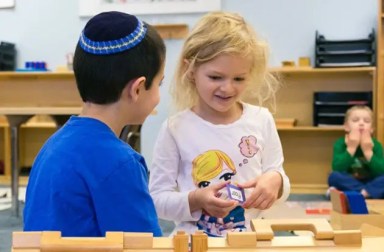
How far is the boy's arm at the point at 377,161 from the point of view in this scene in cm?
339

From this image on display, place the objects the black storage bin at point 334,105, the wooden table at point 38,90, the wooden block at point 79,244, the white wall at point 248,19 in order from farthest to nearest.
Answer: the wooden table at point 38,90 < the white wall at point 248,19 < the black storage bin at point 334,105 < the wooden block at point 79,244

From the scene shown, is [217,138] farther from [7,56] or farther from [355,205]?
[7,56]

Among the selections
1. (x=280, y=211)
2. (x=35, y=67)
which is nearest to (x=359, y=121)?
(x=280, y=211)

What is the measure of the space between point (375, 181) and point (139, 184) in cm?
285

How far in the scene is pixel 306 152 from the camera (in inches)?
167

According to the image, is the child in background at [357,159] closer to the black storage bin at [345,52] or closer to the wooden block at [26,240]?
the black storage bin at [345,52]

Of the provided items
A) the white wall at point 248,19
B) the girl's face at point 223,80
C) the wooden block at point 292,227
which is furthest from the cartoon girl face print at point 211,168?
the white wall at point 248,19

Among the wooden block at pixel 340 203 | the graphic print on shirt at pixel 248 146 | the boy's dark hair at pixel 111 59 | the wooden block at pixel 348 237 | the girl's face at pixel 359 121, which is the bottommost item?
the wooden block at pixel 340 203

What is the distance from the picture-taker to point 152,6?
440 centimetres

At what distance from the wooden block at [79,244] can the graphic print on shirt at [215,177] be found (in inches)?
27.5

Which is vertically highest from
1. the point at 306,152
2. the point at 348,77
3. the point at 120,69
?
the point at 120,69

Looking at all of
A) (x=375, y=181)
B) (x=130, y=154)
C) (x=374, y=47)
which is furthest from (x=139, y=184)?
(x=374, y=47)

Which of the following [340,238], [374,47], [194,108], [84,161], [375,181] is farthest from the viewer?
[374,47]

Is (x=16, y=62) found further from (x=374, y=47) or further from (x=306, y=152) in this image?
(x=374, y=47)
